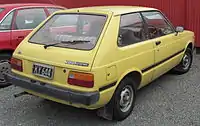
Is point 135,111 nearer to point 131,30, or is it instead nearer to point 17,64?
point 131,30

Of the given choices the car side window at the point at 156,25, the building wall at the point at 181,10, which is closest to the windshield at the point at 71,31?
the car side window at the point at 156,25

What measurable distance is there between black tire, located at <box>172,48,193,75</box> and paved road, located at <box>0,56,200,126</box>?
77cm

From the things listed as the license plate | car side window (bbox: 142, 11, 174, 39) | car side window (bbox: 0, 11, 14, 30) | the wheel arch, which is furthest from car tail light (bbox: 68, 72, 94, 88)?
car side window (bbox: 0, 11, 14, 30)

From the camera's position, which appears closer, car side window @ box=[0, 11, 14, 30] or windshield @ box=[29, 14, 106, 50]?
windshield @ box=[29, 14, 106, 50]

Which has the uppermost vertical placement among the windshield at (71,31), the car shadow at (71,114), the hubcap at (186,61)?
the windshield at (71,31)

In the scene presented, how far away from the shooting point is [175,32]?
542cm

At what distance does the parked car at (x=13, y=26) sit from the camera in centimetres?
524

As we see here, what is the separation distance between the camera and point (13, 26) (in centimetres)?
538

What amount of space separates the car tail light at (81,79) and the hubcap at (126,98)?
2.33 ft

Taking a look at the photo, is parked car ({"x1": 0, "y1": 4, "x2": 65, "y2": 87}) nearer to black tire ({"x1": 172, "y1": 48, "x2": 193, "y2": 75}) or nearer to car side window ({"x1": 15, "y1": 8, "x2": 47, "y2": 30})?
car side window ({"x1": 15, "y1": 8, "x2": 47, "y2": 30})

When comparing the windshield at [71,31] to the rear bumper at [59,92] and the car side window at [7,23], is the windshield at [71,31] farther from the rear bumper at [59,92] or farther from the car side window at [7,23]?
the car side window at [7,23]

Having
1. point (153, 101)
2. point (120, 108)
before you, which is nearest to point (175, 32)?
point (153, 101)

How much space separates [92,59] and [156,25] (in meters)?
1.93

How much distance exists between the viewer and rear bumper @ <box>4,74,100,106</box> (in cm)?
332
